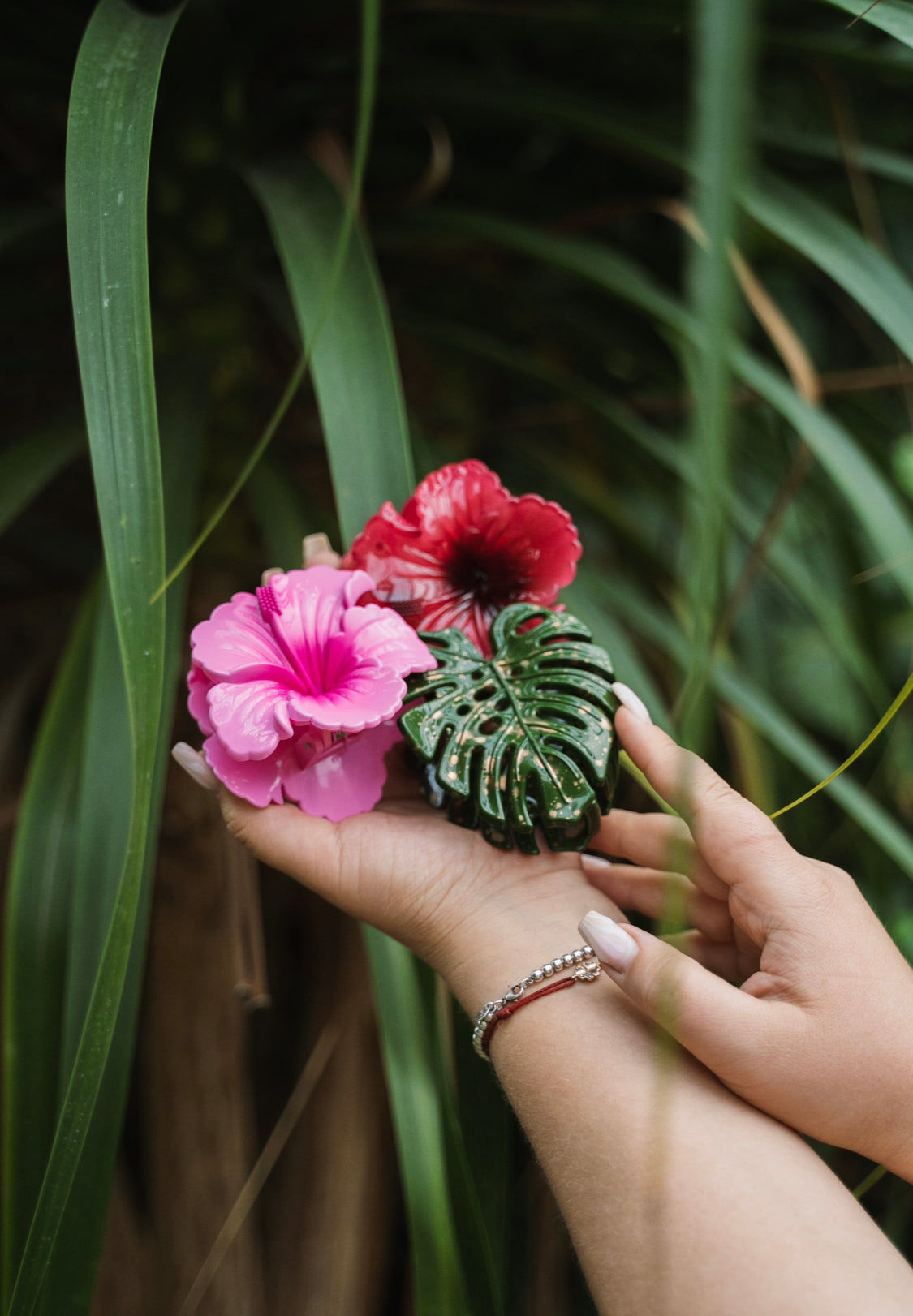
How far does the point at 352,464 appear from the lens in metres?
0.46

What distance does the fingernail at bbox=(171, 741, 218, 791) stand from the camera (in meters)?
0.40

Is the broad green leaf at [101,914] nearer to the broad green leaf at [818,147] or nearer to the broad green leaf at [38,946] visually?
the broad green leaf at [38,946]

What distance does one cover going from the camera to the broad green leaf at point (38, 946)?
45 cm

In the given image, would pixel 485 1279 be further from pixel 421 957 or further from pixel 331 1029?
pixel 331 1029

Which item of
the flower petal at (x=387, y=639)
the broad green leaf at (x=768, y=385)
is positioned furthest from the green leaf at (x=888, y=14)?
the flower petal at (x=387, y=639)

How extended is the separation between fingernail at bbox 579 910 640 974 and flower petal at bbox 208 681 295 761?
16cm

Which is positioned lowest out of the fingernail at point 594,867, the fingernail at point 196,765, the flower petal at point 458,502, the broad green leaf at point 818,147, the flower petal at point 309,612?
the fingernail at point 594,867

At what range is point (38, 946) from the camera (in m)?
0.50

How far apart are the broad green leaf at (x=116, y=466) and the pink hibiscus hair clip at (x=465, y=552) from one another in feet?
0.41

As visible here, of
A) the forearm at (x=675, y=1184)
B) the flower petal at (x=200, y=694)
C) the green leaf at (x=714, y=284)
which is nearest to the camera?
the green leaf at (x=714, y=284)

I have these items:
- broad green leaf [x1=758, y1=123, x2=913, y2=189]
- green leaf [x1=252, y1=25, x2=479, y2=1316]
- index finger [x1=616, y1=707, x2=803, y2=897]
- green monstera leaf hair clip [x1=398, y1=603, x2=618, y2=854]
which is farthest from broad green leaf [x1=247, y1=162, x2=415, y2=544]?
broad green leaf [x1=758, y1=123, x2=913, y2=189]

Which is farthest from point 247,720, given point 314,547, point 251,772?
point 314,547

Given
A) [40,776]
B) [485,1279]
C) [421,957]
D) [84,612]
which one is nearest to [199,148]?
[84,612]

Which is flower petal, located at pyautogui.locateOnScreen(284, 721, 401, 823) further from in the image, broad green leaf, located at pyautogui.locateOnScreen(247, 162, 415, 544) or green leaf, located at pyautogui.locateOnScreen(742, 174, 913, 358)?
green leaf, located at pyautogui.locateOnScreen(742, 174, 913, 358)
